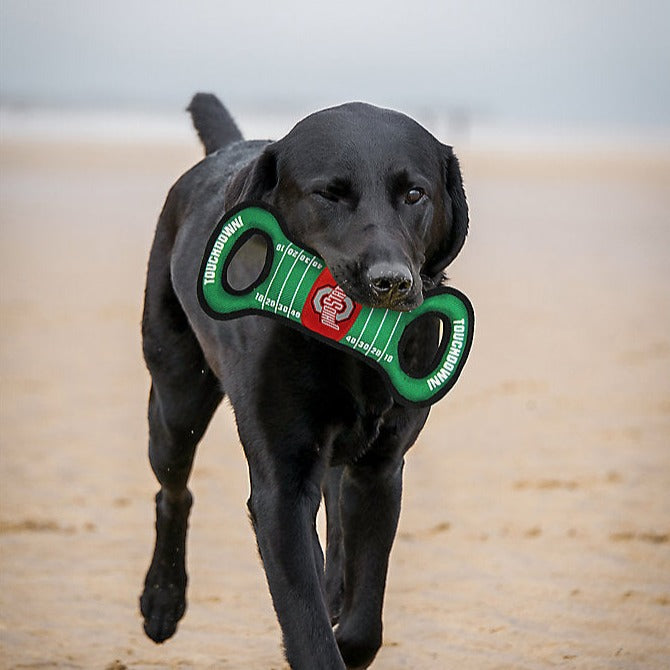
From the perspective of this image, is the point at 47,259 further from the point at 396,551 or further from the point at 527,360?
the point at 396,551

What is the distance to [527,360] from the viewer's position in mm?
8922

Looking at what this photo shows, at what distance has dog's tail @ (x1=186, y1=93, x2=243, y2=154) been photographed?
482 centimetres

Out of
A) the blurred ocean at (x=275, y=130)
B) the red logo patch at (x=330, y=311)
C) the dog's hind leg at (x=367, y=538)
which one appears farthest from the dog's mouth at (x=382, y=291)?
the blurred ocean at (x=275, y=130)

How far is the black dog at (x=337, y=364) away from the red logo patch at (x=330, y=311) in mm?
96

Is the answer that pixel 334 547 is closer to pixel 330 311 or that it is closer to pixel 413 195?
pixel 330 311

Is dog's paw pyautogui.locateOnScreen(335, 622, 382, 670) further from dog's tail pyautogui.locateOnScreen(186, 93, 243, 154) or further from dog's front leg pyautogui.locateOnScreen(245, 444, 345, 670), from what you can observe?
dog's tail pyautogui.locateOnScreen(186, 93, 243, 154)

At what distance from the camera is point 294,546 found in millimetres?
3260

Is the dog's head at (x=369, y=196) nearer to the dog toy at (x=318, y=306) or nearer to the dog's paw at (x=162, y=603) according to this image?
the dog toy at (x=318, y=306)

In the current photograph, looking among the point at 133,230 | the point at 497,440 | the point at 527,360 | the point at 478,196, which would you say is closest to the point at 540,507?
the point at 497,440

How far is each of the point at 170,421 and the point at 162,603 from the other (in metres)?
0.56

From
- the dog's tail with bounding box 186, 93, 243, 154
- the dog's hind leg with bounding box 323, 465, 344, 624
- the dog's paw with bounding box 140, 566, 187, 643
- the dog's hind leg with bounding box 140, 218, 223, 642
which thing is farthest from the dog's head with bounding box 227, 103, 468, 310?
the dog's paw with bounding box 140, 566, 187, 643

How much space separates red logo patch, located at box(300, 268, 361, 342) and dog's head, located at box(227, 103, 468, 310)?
101 millimetres

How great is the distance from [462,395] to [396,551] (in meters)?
2.72

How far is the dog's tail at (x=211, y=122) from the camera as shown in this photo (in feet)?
15.8
